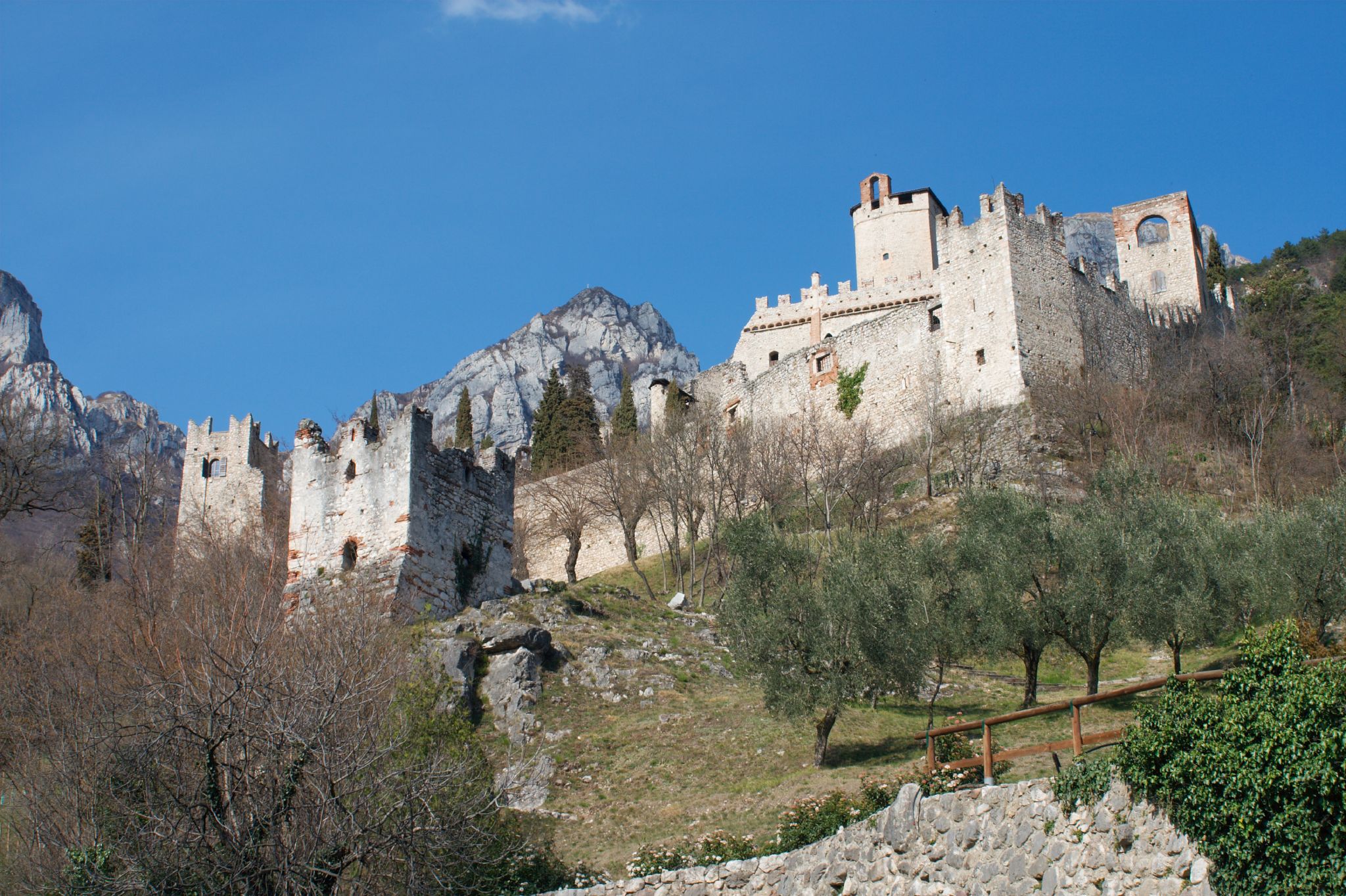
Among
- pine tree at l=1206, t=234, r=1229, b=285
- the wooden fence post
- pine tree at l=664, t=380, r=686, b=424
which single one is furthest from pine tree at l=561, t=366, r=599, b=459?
the wooden fence post

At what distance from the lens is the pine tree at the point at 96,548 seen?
35.3 m

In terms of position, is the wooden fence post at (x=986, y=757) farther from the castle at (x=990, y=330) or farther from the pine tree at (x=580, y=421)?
the pine tree at (x=580, y=421)

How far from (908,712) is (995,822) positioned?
9.85 meters

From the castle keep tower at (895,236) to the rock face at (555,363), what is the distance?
5343cm

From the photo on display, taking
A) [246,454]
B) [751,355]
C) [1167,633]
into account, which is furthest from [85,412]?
[1167,633]

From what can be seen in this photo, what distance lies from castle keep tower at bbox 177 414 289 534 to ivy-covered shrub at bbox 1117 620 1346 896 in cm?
4546

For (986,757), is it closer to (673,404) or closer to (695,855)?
(695,855)

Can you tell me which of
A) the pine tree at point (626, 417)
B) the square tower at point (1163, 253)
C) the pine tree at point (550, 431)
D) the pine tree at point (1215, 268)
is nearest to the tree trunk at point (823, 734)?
the pine tree at point (626, 417)

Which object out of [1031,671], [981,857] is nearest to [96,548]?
[1031,671]

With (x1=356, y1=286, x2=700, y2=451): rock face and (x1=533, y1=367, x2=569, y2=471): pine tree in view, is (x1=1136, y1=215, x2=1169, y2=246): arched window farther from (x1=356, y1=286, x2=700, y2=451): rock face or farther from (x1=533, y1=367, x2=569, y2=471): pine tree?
(x1=356, y1=286, x2=700, y2=451): rock face

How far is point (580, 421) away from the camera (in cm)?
5900

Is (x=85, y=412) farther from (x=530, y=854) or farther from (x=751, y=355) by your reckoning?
(x=530, y=854)

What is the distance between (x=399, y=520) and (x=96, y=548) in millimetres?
18990

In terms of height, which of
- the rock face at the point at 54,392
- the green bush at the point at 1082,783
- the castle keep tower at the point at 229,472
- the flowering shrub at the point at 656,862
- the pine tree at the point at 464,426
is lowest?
the flowering shrub at the point at 656,862
